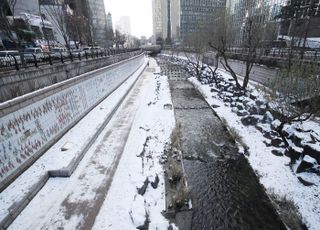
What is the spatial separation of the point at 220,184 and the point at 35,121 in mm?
9117

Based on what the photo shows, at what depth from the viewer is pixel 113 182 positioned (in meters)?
8.61

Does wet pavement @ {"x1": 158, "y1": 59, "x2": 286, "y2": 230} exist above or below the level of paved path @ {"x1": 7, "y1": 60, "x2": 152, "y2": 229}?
below

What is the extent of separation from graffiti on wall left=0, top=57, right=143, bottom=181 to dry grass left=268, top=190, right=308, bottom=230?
10426 millimetres

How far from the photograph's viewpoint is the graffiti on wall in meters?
7.93

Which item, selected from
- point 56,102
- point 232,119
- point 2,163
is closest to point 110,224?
point 2,163

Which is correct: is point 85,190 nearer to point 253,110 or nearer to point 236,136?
point 236,136

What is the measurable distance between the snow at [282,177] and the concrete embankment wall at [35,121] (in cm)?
1050

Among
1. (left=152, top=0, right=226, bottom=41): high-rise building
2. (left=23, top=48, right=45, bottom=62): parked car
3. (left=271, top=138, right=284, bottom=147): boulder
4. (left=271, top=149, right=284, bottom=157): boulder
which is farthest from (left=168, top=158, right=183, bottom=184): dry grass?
(left=152, top=0, right=226, bottom=41): high-rise building

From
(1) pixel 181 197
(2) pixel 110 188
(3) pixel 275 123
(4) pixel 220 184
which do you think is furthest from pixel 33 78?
(3) pixel 275 123

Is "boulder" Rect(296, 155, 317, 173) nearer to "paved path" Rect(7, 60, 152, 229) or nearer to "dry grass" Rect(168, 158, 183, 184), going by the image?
"dry grass" Rect(168, 158, 183, 184)

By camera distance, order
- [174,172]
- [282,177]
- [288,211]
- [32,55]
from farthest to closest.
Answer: [32,55], [174,172], [282,177], [288,211]

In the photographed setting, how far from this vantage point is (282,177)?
9.16 meters

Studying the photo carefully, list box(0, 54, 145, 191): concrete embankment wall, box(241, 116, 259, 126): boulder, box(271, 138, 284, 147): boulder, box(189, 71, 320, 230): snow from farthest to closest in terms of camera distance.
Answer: box(241, 116, 259, 126): boulder < box(271, 138, 284, 147): boulder < box(0, 54, 145, 191): concrete embankment wall < box(189, 71, 320, 230): snow

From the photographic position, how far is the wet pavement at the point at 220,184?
7504 millimetres
